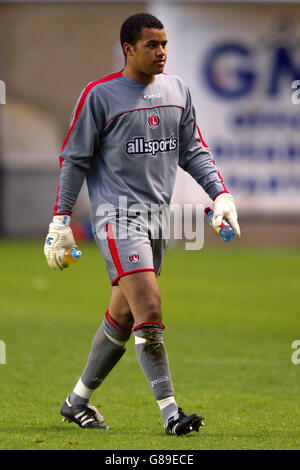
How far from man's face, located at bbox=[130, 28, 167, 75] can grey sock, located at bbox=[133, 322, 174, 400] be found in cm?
148

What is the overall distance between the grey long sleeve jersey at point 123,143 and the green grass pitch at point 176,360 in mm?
1361

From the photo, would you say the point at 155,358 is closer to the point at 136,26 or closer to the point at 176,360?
the point at 136,26

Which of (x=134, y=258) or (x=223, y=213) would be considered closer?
(x=134, y=258)

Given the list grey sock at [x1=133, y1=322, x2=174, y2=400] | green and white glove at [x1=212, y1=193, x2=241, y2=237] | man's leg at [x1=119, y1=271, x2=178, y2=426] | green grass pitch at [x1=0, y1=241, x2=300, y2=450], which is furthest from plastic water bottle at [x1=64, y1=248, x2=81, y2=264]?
green grass pitch at [x1=0, y1=241, x2=300, y2=450]

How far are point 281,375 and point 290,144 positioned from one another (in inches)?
653

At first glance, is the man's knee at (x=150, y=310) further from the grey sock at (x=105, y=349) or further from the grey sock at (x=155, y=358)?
the grey sock at (x=105, y=349)

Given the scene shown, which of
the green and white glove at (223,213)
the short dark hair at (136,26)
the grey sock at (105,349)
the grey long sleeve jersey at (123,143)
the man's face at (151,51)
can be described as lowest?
the grey sock at (105,349)

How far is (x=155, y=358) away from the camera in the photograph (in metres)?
6.11

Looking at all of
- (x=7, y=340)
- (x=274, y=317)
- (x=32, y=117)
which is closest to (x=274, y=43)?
(x=32, y=117)

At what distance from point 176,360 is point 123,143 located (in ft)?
12.2

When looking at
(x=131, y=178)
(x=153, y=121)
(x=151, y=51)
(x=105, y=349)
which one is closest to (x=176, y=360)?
(x=105, y=349)

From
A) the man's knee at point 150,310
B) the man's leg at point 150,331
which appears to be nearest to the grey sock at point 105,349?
the man's leg at point 150,331

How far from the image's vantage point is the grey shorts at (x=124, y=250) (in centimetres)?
614

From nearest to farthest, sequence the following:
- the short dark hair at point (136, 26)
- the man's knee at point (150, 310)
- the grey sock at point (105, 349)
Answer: the man's knee at point (150, 310), the short dark hair at point (136, 26), the grey sock at point (105, 349)
